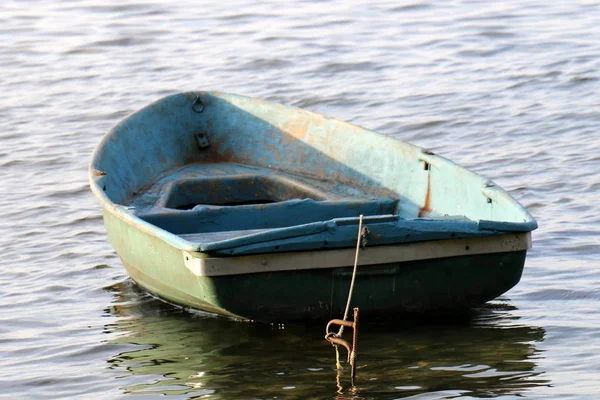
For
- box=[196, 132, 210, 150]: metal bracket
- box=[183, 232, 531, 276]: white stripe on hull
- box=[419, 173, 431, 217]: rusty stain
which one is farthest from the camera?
box=[196, 132, 210, 150]: metal bracket

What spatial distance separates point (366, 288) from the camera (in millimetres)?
5969

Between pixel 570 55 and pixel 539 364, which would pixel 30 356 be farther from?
pixel 570 55

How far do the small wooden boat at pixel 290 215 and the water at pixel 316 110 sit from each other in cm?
27

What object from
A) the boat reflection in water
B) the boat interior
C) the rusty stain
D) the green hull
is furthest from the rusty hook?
the rusty stain

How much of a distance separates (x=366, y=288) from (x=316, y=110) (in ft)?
20.3

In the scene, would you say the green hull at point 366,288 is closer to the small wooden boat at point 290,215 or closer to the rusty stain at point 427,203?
the small wooden boat at point 290,215

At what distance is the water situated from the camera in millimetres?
5844

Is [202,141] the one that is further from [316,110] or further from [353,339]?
[353,339]

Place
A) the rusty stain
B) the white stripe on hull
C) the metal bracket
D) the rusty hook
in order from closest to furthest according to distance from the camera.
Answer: the rusty hook
the white stripe on hull
the rusty stain
the metal bracket

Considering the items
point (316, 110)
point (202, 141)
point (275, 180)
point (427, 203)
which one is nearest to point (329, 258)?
point (427, 203)

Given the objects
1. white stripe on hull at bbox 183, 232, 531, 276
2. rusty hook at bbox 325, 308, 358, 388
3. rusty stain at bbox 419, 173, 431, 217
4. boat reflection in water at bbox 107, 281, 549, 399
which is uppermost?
rusty stain at bbox 419, 173, 431, 217

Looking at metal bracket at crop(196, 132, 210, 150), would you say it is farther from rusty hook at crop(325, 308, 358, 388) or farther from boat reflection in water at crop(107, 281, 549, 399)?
rusty hook at crop(325, 308, 358, 388)

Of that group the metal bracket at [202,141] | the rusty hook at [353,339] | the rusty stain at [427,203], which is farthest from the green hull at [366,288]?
the metal bracket at [202,141]

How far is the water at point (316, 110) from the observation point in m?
5.84
